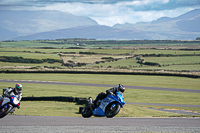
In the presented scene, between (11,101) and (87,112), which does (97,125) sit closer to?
(87,112)

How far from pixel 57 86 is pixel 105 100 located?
53279 mm

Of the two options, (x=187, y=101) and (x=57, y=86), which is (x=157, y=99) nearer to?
(x=187, y=101)

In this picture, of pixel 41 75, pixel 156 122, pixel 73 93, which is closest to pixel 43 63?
pixel 41 75

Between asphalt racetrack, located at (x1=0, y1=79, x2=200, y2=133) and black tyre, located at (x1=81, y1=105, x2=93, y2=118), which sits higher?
black tyre, located at (x1=81, y1=105, x2=93, y2=118)

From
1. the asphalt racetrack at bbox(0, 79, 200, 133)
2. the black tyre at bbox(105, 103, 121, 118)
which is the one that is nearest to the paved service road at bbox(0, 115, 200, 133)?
the asphalt racetrack at bbox(0, 79, 200, 133)

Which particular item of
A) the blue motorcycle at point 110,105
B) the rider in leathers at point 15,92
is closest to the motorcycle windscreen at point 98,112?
the blue motorcycle at point 110,105

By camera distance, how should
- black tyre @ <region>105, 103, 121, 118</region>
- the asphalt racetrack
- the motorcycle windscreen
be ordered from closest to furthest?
black tyre @ <region>105, 103, 121, 118</region>
the motorcycle windscreen
the asphalt racetrack

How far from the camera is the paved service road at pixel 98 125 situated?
21844 mm

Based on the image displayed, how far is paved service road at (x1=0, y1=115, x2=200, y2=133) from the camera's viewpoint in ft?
71.7

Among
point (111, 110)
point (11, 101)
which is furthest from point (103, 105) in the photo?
point (11, 101)

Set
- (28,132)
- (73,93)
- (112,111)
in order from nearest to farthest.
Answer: (112,111) → (28,132) → (73,93)

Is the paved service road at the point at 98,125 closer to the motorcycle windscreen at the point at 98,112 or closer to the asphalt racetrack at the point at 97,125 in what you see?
the asphalt racetrack at the point at 97,125

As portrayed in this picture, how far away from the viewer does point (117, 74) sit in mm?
89438

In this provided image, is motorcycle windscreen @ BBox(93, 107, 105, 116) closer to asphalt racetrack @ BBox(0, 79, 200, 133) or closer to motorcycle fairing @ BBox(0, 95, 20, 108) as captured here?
motorcycle fairing @ BBox(0, 95, 20, 108)
